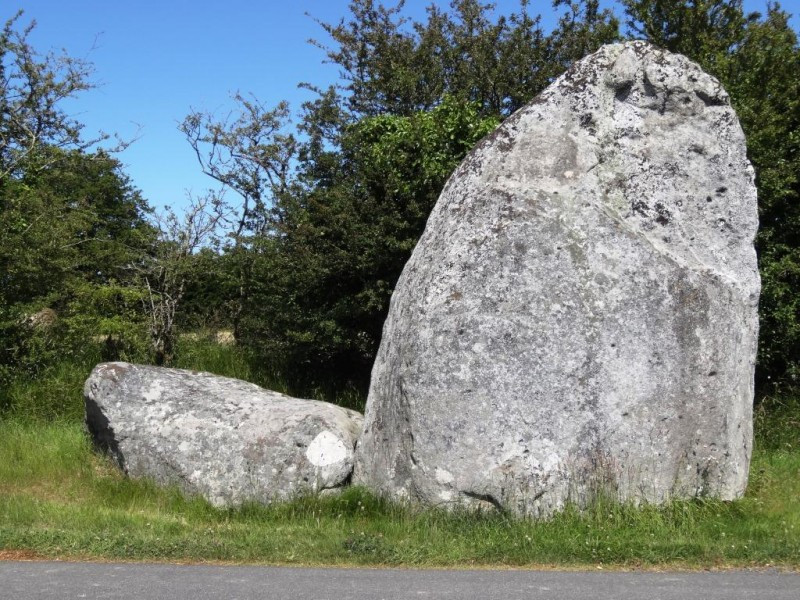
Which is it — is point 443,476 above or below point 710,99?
below

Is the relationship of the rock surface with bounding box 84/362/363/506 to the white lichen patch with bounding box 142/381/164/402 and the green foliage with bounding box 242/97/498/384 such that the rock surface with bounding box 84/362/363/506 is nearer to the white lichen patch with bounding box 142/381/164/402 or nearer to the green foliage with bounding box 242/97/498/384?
the white lichen patch with bounding box 142/381/164/402

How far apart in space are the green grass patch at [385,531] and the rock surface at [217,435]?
0.65 feet

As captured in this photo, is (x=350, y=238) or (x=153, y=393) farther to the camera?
(x=350, y=238)

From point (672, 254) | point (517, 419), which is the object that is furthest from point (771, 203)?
point (517, 419)

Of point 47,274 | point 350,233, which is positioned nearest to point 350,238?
point 350,233

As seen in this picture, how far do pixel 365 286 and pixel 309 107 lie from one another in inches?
305

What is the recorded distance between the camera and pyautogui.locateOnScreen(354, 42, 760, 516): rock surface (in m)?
6.59

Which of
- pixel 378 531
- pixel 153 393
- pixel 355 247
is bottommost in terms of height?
pixel 378 531

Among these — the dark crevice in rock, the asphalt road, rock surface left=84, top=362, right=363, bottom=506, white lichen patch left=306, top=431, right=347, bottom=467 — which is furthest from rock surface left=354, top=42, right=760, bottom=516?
the asphalt road

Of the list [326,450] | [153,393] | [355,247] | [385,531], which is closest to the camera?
[385,531]

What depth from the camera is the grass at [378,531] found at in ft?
19.3

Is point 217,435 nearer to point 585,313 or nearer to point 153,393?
point 153,393

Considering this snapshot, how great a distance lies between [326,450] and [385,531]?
1.23 m

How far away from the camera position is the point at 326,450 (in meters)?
7.44
